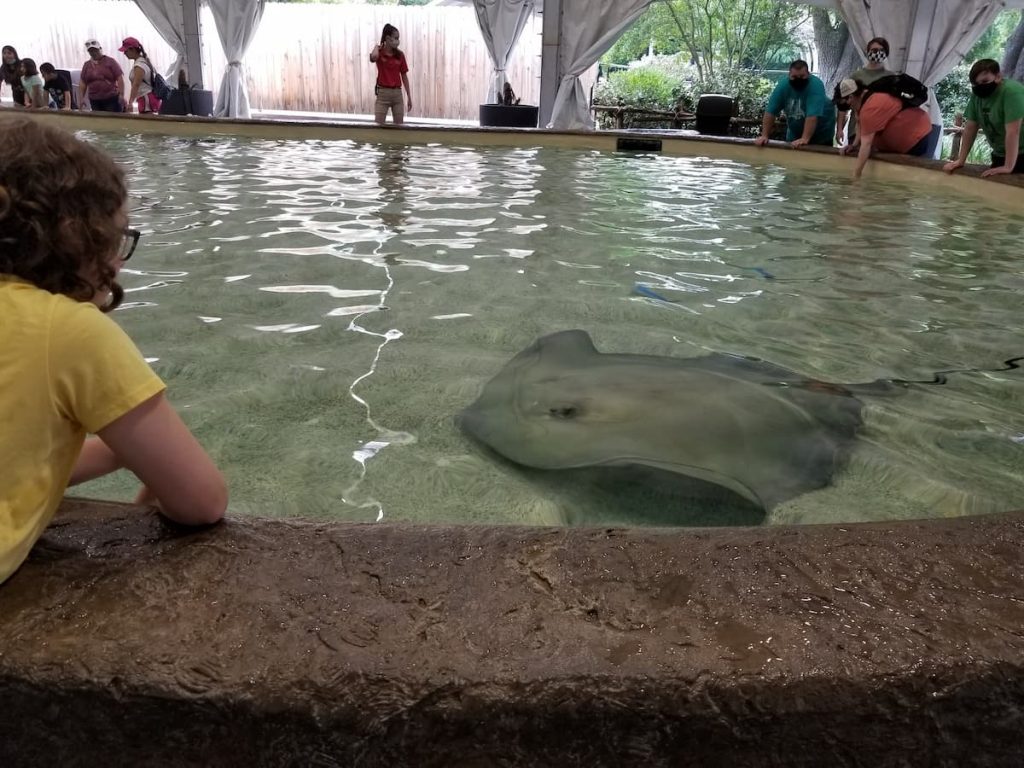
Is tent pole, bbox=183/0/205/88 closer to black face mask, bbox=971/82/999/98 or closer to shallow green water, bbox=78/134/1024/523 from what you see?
shallow green water, bbox=78/134/1024/523

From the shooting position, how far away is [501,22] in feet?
40.2

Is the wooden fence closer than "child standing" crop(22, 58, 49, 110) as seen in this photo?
No

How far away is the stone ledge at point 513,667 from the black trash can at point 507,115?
11.5m

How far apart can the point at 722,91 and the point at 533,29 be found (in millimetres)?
4622

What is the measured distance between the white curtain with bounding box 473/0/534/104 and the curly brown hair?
1237 cm

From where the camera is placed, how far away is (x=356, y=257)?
3961 mm

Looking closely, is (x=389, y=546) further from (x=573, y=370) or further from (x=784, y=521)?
(x=573, y=370)

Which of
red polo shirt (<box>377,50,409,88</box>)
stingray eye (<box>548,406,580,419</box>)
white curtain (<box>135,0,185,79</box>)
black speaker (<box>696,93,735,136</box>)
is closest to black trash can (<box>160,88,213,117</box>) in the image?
white curtain (<box>135,0,185,79</box>)

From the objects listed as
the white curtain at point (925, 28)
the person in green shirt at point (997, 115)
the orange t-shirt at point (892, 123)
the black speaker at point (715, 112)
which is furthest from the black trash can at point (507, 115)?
the person in green shirt at point (997, 115)

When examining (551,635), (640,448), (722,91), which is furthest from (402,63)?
(551,635)

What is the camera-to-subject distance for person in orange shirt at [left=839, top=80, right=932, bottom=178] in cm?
770

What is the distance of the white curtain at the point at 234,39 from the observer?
12523 mm

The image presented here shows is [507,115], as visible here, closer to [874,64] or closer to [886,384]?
[874,64]

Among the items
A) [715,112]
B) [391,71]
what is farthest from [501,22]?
[715,112]
